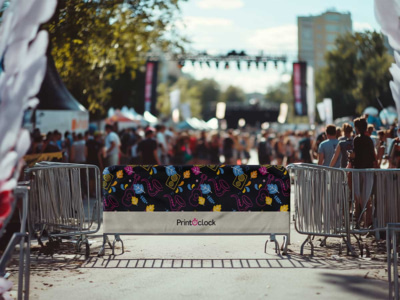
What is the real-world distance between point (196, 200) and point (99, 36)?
12243 millimetres

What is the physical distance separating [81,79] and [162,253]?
1371cm

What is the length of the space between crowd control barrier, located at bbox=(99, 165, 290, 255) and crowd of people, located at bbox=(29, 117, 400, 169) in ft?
8.12

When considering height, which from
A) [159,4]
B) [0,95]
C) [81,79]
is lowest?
[0,95]

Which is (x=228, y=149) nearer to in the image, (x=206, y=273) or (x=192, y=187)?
(x=192, y=187)

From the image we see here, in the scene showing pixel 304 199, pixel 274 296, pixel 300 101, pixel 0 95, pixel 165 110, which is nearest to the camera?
pixel 0 95

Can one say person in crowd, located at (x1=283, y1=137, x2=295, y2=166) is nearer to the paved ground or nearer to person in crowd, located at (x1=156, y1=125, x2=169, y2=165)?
person in crowd, located at (x1=156, y1=125, x2=169, y2=165)

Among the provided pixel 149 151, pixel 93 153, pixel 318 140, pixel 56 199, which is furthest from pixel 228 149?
pixel 56 199

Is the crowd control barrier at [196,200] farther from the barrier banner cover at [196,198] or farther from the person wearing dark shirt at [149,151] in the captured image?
the person wearing dark shirt at [149,151]

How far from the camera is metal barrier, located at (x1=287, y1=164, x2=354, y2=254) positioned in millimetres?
8727

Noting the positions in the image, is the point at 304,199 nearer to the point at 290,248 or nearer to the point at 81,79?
the point at 290,248

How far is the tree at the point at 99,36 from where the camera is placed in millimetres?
17266

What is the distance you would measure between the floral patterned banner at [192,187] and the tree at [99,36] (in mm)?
6912

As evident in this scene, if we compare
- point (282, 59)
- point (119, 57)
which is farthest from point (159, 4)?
point (282, 59)

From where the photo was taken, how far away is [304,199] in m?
8.88
